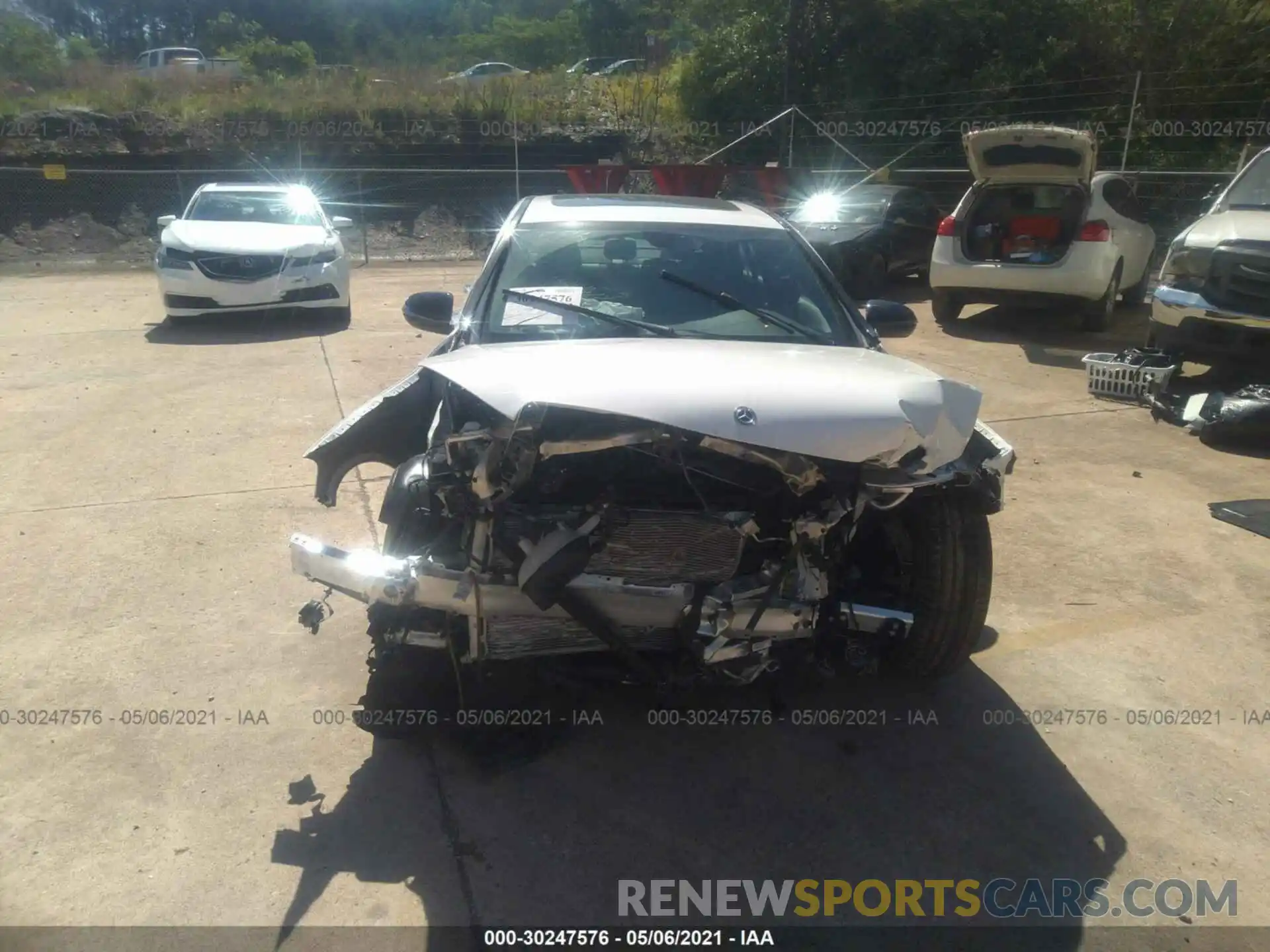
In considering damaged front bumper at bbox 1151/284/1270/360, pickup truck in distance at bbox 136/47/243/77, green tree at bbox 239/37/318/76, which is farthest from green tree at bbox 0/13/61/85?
damaged front bumper at bbox 1151/284/1270/360

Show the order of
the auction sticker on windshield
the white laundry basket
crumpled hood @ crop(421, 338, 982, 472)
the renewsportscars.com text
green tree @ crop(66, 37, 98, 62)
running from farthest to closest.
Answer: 1. green tree @ crop(66, 37, 98, 62)
2. the white laundry basket
3. the auction sticker on windshield
4. the renewsportscars.com text
5. crumpled hood @ crop(421, 338, 982, 472)

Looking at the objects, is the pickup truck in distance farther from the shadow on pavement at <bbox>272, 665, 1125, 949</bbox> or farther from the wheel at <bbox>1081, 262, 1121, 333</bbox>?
the shadow on pavement at <bbox>272, 665, 1125, 949</bbox>

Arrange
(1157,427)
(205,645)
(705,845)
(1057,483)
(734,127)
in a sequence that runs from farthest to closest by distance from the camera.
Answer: (734,127)
(1157,427)
(1057,483)
(205,645)
(705,845)

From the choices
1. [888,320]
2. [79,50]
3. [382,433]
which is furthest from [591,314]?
[79,50]

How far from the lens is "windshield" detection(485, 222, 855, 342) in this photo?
3920 mm

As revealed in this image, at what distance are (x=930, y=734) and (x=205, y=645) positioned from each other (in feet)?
9.35

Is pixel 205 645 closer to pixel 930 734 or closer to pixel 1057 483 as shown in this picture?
pixel 930 734

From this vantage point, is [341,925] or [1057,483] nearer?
[341,925]

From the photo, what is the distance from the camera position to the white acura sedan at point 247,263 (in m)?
10.1

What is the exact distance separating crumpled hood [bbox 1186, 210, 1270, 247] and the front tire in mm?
5448

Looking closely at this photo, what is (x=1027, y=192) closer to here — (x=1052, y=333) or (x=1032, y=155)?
(x=1032, y=155)

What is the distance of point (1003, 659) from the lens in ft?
13.0

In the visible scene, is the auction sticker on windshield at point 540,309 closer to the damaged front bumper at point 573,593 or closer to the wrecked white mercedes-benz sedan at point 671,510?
the wrecked white mercedes-benz sedan at point 671,510

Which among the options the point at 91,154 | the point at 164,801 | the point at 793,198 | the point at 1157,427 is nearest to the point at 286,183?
the point at 91,154
